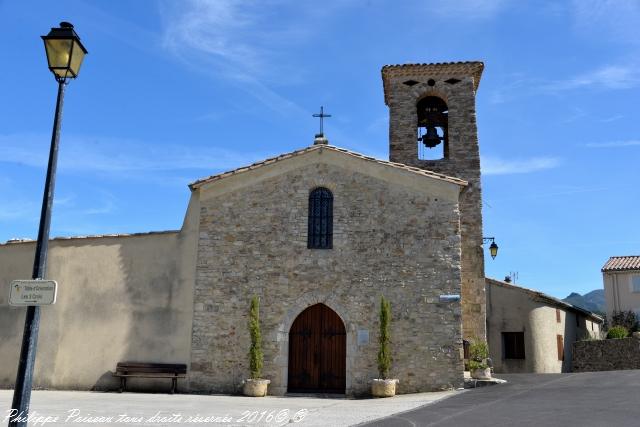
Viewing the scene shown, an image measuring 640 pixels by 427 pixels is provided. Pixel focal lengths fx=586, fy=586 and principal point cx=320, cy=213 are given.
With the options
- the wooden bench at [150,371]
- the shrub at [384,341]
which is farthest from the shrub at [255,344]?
the shrub at [384,341]

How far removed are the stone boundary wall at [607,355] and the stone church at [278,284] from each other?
10.4 meters

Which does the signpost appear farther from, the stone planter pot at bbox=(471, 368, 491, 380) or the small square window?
the small square window

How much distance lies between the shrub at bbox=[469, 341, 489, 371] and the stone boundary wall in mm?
11331

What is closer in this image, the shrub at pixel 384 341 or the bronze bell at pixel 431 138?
the shrub at pixel 384 341

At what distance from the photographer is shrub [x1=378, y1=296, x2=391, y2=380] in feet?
47.5

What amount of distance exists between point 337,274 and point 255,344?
9.08ft

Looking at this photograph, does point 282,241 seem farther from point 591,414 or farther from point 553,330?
point 553,330

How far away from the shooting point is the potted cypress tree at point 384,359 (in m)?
14.2

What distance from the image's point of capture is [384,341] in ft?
47.7

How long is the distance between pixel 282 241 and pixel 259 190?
1631 millimetres

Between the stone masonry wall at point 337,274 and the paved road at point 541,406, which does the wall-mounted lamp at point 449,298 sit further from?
the paved road at point 541,406

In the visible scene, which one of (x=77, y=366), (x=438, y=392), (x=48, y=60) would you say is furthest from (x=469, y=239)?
(x=48, y=60)

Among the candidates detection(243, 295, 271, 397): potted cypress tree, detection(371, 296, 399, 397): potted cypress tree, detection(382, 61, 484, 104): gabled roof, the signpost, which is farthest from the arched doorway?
the signpost

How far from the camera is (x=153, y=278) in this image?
52.0 feet
